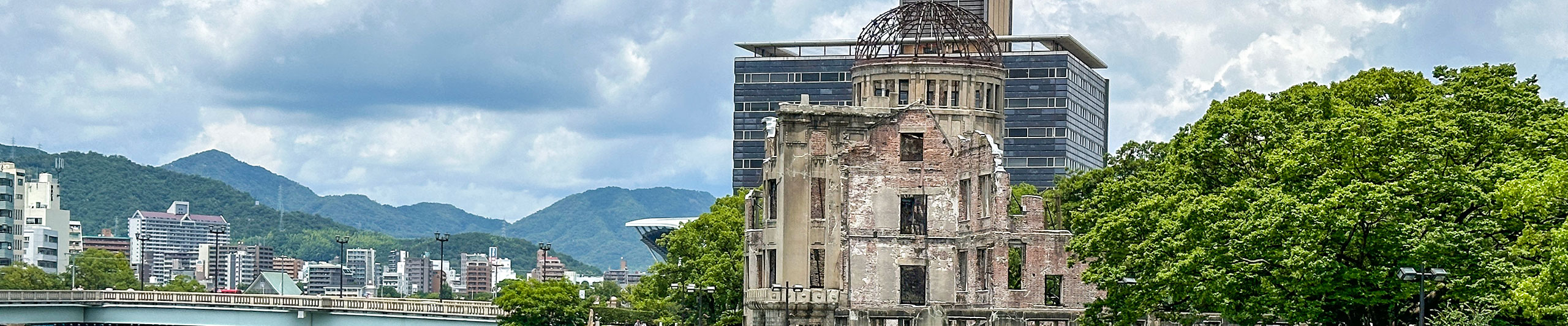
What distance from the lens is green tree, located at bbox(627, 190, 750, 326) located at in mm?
107938

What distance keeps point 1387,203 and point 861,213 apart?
33529 mm

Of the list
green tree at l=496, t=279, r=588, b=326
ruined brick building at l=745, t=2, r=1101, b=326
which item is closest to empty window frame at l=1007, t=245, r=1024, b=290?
ruined brick building at l=745, t=2, r=1101, b=326

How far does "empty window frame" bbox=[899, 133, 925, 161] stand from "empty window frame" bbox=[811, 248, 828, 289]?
5535 millimetres

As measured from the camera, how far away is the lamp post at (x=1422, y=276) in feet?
160

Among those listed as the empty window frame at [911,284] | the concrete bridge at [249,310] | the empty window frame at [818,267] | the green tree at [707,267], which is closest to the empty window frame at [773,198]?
the empty window frame at [818,267]

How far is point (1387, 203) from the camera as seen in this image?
5316 centimetres

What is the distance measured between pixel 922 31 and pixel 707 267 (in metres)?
26.1

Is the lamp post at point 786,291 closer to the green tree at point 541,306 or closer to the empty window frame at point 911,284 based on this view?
the empty window frame at point 911,284

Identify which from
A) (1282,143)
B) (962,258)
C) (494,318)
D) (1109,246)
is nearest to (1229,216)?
(1282,143)

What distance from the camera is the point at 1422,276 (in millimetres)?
49562

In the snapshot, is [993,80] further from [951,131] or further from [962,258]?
[962,258]

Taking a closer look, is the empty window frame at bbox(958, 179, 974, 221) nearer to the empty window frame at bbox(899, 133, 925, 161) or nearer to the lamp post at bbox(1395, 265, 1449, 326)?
the empty window frame at bbox(899, 133, 925, 161)

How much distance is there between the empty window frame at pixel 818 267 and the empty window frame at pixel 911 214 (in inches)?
152

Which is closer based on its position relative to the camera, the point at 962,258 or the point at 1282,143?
the point at 1282,143
